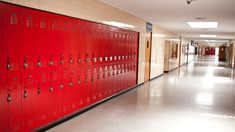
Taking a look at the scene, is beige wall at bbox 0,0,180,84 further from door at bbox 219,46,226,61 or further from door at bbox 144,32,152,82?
door at bbox 219,46,226,61

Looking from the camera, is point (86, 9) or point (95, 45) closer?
point (86, 9)

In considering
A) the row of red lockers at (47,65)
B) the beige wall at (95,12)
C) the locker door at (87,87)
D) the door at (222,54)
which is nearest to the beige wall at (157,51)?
the beige wall at (95,12)

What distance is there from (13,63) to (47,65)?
75cm

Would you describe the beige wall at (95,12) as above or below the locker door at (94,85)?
above

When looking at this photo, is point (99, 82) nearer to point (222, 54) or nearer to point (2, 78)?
point (2, 78)

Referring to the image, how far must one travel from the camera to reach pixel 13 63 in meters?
3.36

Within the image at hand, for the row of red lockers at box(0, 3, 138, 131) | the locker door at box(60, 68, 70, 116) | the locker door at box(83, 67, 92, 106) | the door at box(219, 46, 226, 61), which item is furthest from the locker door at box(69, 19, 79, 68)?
the door at box(219, 46, 226, 61)

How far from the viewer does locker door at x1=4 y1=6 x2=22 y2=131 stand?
10.7 ft

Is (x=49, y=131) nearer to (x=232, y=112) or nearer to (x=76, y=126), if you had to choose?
(x=76, y=126)

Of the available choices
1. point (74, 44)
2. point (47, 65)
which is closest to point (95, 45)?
point (74, 44)

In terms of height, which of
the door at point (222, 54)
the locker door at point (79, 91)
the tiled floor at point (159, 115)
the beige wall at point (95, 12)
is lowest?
the tiled floor at point (159, 115)

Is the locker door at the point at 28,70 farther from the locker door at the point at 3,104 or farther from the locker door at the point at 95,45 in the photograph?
the locker door at the point at 95,45

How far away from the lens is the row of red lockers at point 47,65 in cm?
Answer: 331

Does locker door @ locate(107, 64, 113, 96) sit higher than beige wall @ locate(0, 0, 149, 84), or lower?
lower
